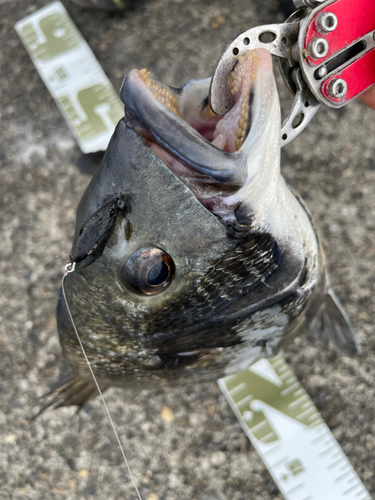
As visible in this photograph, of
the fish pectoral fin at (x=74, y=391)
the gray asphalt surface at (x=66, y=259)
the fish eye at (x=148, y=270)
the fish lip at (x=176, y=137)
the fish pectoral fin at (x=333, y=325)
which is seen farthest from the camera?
the gray asphalt surface at (x=66, y=259)

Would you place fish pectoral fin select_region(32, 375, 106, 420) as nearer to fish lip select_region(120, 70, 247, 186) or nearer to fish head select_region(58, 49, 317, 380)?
fish head select_region(58, 49, 317, 380)

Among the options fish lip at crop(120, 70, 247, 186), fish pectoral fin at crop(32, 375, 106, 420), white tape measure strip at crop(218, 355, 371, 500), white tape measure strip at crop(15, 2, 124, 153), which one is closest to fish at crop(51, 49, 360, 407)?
fish lip at crop(120, 70, 247, 186)

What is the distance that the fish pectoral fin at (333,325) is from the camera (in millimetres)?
1857

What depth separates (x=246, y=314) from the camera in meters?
1.23

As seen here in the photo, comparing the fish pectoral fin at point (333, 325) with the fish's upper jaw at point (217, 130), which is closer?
the fish's upper jaw at point (217, 130)

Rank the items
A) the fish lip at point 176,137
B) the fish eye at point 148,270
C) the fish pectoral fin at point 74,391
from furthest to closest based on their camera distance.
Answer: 1. the fish pectoral fin at point 74,391
2. the fish eye at point 148,270
3. the fish lip at point 176,137

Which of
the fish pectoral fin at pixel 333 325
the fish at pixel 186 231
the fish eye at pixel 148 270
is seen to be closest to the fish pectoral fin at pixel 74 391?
the fish at pixel 186 231

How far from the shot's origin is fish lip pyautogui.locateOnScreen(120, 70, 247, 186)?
2.78ft

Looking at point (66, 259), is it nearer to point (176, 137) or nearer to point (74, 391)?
point (74, 391)

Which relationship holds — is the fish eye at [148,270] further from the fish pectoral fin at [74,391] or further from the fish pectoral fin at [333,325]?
the fish pectoral fin at [333,325]

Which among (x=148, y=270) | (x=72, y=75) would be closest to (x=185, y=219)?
(x=148, y=270)

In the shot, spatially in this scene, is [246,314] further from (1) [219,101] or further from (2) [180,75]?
(2) [180,75]

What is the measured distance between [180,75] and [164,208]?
1753mm

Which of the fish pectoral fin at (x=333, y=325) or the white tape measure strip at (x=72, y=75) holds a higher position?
the white tape measure strip at (x=72, y=75)
